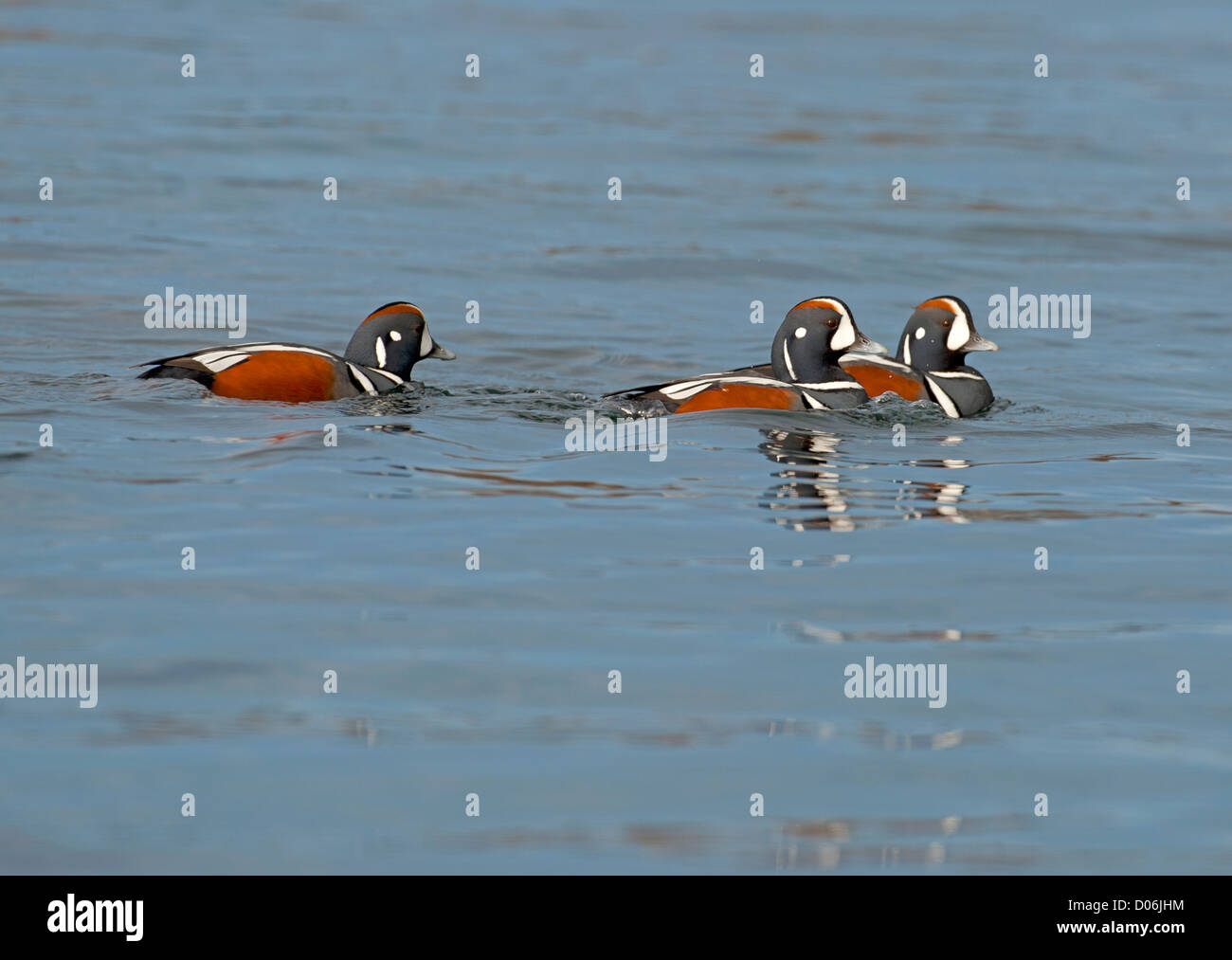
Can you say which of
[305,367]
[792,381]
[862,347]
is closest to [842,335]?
[862,347]

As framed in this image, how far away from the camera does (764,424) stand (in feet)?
39.2

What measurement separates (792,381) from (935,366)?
1626 millimetres

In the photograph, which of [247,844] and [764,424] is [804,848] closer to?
[247,844]

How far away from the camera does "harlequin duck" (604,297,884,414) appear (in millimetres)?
12180

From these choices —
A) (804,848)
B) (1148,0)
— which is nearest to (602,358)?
(804,848)

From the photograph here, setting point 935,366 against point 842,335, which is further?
point 935,366

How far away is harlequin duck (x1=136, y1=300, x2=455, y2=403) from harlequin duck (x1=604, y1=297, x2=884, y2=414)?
5.23 feet

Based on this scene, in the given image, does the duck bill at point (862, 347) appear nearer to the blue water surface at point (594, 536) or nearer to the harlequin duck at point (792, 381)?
the harlequin duck at point (792, 381)

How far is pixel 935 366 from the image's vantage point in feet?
44.9

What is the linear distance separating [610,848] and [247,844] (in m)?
1.11

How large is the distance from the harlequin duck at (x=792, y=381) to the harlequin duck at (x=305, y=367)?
159 cm

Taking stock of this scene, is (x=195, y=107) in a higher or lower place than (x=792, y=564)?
higher

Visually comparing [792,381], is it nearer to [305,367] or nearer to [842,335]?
[842,335]
